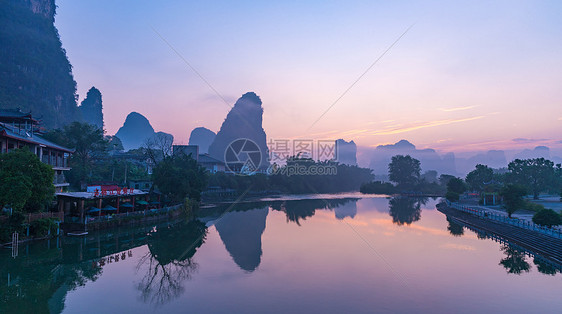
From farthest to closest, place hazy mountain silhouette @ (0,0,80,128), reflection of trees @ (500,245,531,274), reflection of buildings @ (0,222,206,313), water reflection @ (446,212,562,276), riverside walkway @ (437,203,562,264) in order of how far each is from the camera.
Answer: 1. hazy mountain silhouette @ (0,0,80,128)
2. riverside walkway @ (437,203,562,264)
3. reflection of trees @ (500,245,531,274)
4. water reflection @ (446,212,562,276)
5. reflection of buildings @ (0,222,206,313)

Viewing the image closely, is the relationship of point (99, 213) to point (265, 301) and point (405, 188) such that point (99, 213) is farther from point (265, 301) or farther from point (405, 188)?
point (405, 188)

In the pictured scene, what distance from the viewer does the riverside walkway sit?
73.8 ft

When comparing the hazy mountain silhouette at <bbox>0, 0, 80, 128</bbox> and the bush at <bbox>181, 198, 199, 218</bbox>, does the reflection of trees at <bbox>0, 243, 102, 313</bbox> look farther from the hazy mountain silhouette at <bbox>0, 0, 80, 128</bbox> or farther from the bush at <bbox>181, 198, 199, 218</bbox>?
the hazy mountain silhouette at <bbox>0, 0, 80, 128</bbox>

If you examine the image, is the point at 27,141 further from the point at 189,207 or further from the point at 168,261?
the point at 189,207

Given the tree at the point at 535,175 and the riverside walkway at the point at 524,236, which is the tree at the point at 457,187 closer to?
the tree at the point at 535,175

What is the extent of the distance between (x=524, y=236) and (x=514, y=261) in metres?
6.67

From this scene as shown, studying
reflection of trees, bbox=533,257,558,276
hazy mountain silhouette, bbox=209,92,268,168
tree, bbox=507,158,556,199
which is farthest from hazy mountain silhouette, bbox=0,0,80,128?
tree, bbox=507,158,556,199

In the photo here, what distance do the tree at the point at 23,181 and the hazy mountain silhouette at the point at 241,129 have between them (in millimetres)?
150915

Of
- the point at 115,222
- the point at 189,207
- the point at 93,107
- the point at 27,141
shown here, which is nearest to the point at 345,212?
the point at 189,207

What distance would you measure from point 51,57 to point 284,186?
250 feet

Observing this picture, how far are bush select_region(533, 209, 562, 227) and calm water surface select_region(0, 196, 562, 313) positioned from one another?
11.4 ft

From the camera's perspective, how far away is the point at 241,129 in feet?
585

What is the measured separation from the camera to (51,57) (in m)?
94.2

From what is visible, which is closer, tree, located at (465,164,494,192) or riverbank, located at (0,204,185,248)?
riverbank, located at (0,204,185,248)
